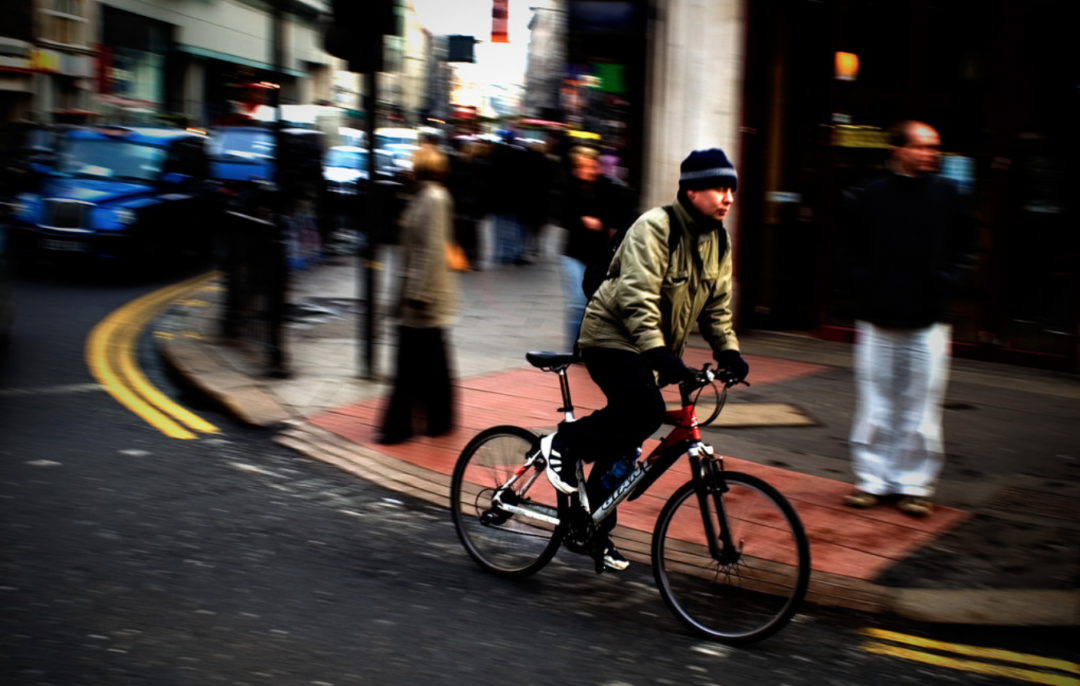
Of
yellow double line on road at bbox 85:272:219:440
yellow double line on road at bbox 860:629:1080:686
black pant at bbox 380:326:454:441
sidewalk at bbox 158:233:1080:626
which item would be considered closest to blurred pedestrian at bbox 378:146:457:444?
black pant at bbox 380:326:454:441

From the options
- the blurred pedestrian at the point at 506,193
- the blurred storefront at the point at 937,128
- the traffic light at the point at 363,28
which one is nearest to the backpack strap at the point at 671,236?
the traffic light at the point at 363,28

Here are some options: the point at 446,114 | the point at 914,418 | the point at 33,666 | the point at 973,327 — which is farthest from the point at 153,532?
the point at 446,114

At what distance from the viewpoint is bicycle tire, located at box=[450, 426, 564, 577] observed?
17.3ft

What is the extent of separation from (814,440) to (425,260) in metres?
2.81

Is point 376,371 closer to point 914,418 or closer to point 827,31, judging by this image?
point 914,418

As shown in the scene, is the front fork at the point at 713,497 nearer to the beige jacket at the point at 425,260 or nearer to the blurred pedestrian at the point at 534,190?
the beige jacket at the point at 425,260

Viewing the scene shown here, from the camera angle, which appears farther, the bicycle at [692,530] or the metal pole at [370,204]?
the metal pole at [370,204]

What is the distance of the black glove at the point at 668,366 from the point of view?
4430 millimetres

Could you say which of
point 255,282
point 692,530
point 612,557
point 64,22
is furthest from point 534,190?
point 64,22

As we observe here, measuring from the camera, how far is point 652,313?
4625mm

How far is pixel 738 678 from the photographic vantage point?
432cm

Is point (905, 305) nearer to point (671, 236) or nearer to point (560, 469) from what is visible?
point (671, 236)

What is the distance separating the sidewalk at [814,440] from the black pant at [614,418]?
92 centimetres

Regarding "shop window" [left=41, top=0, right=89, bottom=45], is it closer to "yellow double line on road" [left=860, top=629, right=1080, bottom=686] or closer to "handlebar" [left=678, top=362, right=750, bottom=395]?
"handlebar" [left=678, top=362, right=750, bottom=395]
